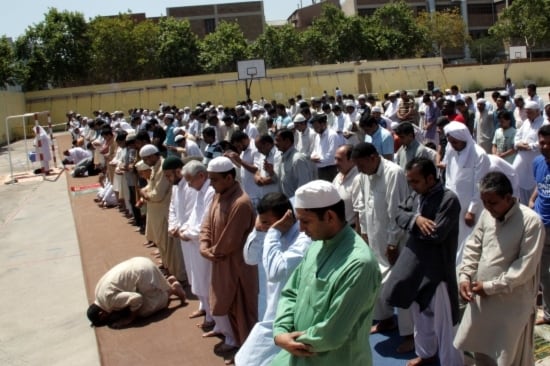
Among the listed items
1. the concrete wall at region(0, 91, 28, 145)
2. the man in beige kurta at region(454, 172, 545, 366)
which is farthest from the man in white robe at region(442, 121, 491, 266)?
the concrete wall at region(0, 91, 28, 145)

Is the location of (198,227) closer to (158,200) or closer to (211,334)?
(211,334)

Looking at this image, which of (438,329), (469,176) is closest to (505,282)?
(438,329)

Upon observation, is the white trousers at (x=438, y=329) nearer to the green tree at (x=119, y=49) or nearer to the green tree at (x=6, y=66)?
the green tree at (x=6, y=66)

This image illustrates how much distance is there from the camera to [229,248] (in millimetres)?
4672

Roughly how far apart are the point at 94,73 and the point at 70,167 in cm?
2982

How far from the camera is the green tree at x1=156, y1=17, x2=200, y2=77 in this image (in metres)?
47.1

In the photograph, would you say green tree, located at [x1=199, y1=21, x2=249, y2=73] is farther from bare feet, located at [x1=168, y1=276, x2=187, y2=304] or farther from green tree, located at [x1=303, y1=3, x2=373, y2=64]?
bare feet, located at [x1=168, y1=276, x2=187, y2=304]

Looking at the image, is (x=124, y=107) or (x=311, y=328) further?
(x=124, y=107)

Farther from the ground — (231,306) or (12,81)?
(12,81)

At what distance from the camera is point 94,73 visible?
48.4 metres

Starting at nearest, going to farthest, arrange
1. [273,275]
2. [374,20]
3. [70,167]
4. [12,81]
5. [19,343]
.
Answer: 1. [273,275]
2. [19,343]
3. [70,167]
4. [12,81]
5. [374,20]

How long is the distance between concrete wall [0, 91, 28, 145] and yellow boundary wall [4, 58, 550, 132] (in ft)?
1.20

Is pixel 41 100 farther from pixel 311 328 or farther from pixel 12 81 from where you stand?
pixel 311 328

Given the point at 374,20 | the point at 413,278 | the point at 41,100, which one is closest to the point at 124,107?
the point at 41,100
